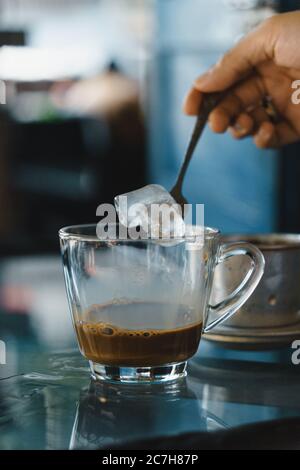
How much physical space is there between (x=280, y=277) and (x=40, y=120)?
3.86 meters

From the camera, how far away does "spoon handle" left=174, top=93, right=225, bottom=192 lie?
3.54ft

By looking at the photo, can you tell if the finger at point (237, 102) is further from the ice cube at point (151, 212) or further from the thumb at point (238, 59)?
the ice cube at point (151, 212)

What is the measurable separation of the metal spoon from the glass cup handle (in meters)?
0.16

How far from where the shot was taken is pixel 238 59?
4.25 feet

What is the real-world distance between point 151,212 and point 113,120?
3987 mm

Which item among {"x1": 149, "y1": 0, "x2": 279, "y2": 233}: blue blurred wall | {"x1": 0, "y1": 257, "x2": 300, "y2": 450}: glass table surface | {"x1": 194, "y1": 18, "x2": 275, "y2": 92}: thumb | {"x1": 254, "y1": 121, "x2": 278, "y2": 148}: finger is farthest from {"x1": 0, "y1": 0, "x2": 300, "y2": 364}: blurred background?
{"x1": 0, "y1": 257, "x2": 300, "y2": 450}: glass table surface

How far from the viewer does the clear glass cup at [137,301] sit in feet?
2.53

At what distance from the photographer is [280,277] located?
0.92 m

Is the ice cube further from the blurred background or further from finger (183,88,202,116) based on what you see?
the blurred background

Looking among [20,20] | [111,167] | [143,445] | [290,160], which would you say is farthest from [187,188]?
[143,445]

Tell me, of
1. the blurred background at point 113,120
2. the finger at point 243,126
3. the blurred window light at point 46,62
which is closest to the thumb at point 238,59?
the finger at point 243,126

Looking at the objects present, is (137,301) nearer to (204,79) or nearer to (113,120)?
(204,79)

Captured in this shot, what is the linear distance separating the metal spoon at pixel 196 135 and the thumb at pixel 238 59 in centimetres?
2

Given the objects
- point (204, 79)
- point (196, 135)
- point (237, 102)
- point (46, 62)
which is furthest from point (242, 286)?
point (46, 62)
